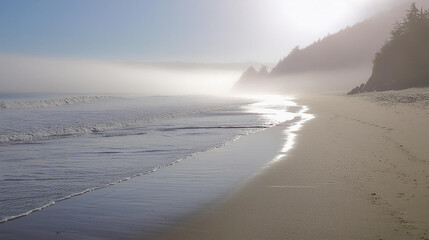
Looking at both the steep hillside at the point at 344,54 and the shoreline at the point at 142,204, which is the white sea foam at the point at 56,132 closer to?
the shoreline at the point at 142,204

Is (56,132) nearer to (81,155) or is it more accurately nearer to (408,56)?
(81,155)

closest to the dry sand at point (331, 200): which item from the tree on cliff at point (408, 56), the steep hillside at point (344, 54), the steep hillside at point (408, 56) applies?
the tree on cliff at point (408, 56)

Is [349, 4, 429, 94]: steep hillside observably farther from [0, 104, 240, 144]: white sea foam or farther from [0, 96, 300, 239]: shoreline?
[0, 96, 300, 239]: shoreline

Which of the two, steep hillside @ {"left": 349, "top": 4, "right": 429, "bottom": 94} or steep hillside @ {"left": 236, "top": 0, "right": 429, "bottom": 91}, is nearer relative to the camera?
steep hillside @ {"left": 349, "top": 4, "right": 429, "bottom": 94}

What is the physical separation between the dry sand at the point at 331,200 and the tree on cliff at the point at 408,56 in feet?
84.0

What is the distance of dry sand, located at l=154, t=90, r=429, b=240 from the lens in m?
3.73

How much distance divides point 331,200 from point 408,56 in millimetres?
32269

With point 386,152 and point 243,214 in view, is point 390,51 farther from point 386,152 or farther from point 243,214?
point 243,214

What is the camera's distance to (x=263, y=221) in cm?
404

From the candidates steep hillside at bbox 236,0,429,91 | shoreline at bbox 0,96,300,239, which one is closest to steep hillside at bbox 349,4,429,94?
shoreline at bbox 0,96,300,239

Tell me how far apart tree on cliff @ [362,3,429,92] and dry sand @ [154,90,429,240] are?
25605 millimetres

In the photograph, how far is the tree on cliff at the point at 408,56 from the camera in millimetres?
30969

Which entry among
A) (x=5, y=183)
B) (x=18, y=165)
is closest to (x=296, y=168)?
(x=5, y=183)

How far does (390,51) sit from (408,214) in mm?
35203
